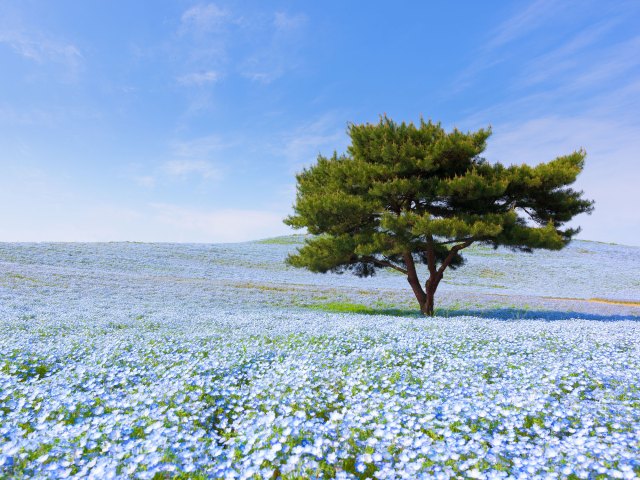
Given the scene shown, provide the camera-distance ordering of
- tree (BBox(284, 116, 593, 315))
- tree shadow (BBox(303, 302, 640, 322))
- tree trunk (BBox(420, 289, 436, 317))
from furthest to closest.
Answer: tree trunk (BBox(420, 289, 436, 317)), tree shadow (BBox(303, 302, 640, 322)), tree (BBox(284, 116, 593, 315))

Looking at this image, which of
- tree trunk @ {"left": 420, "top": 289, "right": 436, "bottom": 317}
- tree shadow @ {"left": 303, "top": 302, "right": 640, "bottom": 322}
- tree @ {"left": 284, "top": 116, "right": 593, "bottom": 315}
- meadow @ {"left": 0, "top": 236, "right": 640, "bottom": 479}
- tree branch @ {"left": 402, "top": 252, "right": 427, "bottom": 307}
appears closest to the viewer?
meadow @ {"left": 0, "top": 236, "right": 640, "bottom": 479}

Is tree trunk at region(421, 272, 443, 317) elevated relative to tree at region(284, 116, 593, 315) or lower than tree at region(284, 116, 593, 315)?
lower

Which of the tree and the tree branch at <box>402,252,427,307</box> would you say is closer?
the tree

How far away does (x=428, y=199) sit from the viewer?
1992 cm

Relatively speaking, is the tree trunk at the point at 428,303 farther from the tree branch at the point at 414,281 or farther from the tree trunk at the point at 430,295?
the tree branch at the point at 414,281

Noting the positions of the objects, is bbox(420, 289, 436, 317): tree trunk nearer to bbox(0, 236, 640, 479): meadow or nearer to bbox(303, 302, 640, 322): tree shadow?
bbox(303, 302, 640, 322): tree shadow

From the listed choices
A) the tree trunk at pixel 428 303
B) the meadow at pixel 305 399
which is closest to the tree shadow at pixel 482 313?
the tree trunk at pixel 428 303

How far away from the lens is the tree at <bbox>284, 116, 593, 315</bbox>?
719 inches

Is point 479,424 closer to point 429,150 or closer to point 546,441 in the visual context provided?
point 546,441

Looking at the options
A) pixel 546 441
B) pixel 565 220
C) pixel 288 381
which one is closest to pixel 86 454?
pixel 288 381

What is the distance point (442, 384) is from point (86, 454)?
4853 mm

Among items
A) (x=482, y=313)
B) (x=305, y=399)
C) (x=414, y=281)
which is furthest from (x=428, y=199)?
(x=305, y=399)

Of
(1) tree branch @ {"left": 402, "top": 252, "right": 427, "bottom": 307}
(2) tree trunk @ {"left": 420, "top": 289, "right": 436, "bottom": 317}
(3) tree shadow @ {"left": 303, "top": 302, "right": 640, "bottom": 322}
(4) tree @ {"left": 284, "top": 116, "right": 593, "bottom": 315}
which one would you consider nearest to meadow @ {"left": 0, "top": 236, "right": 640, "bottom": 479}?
(4) tree @ {"left": 284, "top": 116, "right": 593, "bottom": 315}

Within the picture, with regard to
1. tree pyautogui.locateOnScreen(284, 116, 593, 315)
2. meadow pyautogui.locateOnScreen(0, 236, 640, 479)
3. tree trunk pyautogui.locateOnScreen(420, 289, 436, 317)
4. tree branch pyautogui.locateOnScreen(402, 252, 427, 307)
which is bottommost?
meadow pyautogui.locateOnScreen(0, 236, 640, 479)
